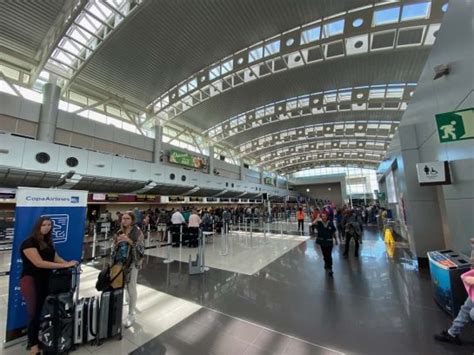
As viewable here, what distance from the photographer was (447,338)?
237cm

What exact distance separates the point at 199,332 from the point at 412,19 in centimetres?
1444

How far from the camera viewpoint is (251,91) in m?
15.3

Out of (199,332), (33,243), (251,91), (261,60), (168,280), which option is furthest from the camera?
(251,91)

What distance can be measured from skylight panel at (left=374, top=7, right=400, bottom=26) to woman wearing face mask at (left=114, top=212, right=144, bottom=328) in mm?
13265

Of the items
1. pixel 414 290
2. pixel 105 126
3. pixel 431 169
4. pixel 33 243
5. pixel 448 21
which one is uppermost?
pixel 105 126

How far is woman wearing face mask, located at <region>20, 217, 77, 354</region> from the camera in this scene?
210 cm

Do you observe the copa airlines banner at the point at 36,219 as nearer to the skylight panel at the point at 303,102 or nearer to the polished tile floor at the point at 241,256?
the polished tile floor at the point at 241,256

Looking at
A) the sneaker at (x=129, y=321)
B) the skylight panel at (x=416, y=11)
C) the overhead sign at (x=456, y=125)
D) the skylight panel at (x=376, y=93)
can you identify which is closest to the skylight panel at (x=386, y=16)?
the skylight panel at (x=416, y=11)

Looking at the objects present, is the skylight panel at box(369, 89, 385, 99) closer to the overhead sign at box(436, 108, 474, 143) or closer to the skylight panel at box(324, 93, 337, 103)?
the skylight panel at box(324, 93, 337, 103)

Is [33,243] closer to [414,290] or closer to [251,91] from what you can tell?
[414,290]

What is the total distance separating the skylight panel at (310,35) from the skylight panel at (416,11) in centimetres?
363

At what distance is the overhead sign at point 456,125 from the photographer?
9.07ft

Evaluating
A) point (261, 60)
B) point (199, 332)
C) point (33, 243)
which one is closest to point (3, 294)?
point (33, 243)

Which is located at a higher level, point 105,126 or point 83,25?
point 83,25
